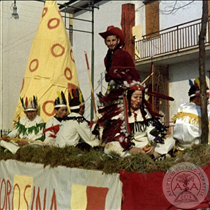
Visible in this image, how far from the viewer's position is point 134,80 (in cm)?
448

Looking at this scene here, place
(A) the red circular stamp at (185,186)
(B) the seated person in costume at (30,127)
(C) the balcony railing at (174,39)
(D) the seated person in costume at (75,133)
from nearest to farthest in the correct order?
(A) the red circular stamp at (185,186) → (D) the seated person in costume at (75,133) → (B) the seated person in costume at (30,127) → (C) the balcony railing at (174,39)

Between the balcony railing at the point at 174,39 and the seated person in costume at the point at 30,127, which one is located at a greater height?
the balcony railing at the point at 174,39

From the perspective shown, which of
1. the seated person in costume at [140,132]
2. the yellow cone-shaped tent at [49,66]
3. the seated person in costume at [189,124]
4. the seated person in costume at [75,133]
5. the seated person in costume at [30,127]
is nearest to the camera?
the seated person in costume at [140,132]

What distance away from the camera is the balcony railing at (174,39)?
41.9ft

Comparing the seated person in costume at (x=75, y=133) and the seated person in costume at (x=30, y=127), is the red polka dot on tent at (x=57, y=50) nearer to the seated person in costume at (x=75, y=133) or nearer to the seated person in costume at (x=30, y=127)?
the seated person in costume at (x=30, y=127)

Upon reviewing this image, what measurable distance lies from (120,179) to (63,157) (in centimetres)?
117

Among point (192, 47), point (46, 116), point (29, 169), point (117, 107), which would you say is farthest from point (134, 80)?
point (192, 47)

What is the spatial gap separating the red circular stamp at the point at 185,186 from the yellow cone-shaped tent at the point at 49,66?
19.8 ft

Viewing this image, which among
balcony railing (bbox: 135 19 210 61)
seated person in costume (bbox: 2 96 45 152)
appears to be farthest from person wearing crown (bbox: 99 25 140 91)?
balcony railing (bbox: 135 19 210 61)

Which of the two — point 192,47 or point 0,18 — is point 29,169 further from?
point 0,18

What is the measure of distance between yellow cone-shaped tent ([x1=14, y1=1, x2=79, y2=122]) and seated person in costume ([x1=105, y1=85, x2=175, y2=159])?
5.03 meters

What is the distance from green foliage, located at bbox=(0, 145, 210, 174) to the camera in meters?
3.73

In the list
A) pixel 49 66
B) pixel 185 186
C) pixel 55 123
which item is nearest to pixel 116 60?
pixel 185 186

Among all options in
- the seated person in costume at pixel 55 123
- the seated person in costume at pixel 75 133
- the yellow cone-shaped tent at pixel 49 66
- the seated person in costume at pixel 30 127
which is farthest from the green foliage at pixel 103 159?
the yellow cone-shaped tent at pixel 49 66
